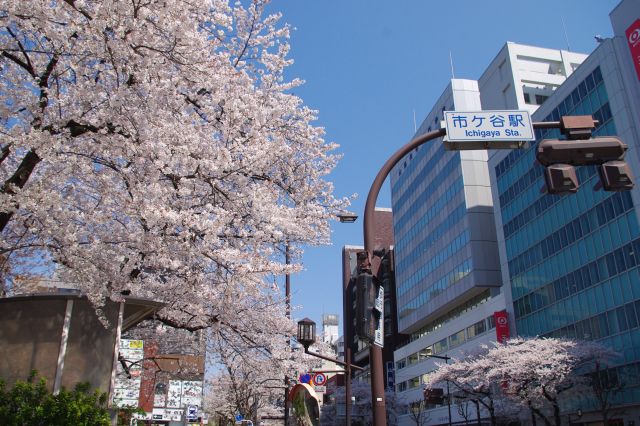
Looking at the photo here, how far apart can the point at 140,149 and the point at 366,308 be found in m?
4.25

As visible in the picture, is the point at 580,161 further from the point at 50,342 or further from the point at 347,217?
the point at 50,342

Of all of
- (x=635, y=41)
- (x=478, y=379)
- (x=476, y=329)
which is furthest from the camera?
(x=476, y=329)

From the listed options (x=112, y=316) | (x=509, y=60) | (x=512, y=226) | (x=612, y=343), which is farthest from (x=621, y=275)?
(x=112, y=316)

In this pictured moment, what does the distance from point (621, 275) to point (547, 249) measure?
8.98 meters

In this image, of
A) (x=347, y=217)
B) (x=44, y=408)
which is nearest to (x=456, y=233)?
(x=347, y=217)

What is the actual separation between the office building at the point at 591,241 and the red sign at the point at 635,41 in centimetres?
7

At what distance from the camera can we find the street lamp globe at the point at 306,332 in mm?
14961

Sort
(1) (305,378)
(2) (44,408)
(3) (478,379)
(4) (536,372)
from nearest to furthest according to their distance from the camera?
1. (2) (44,408)
2. (1) (305,378)
3. (4) (536,372)
4. (3) (478,379)

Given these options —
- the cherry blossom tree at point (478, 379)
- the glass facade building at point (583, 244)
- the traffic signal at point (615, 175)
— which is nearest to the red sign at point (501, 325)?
the glass facade building at point (583, 244)

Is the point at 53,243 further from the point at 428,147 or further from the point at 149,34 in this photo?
the point at 428,147

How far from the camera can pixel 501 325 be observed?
4966 cm

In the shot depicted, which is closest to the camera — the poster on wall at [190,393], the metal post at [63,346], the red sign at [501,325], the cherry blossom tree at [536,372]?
the metal post at [63,346]

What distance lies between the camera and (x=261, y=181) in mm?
11188

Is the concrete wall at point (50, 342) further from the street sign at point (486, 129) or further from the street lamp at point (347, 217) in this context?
the street sign at point (486, 129)
